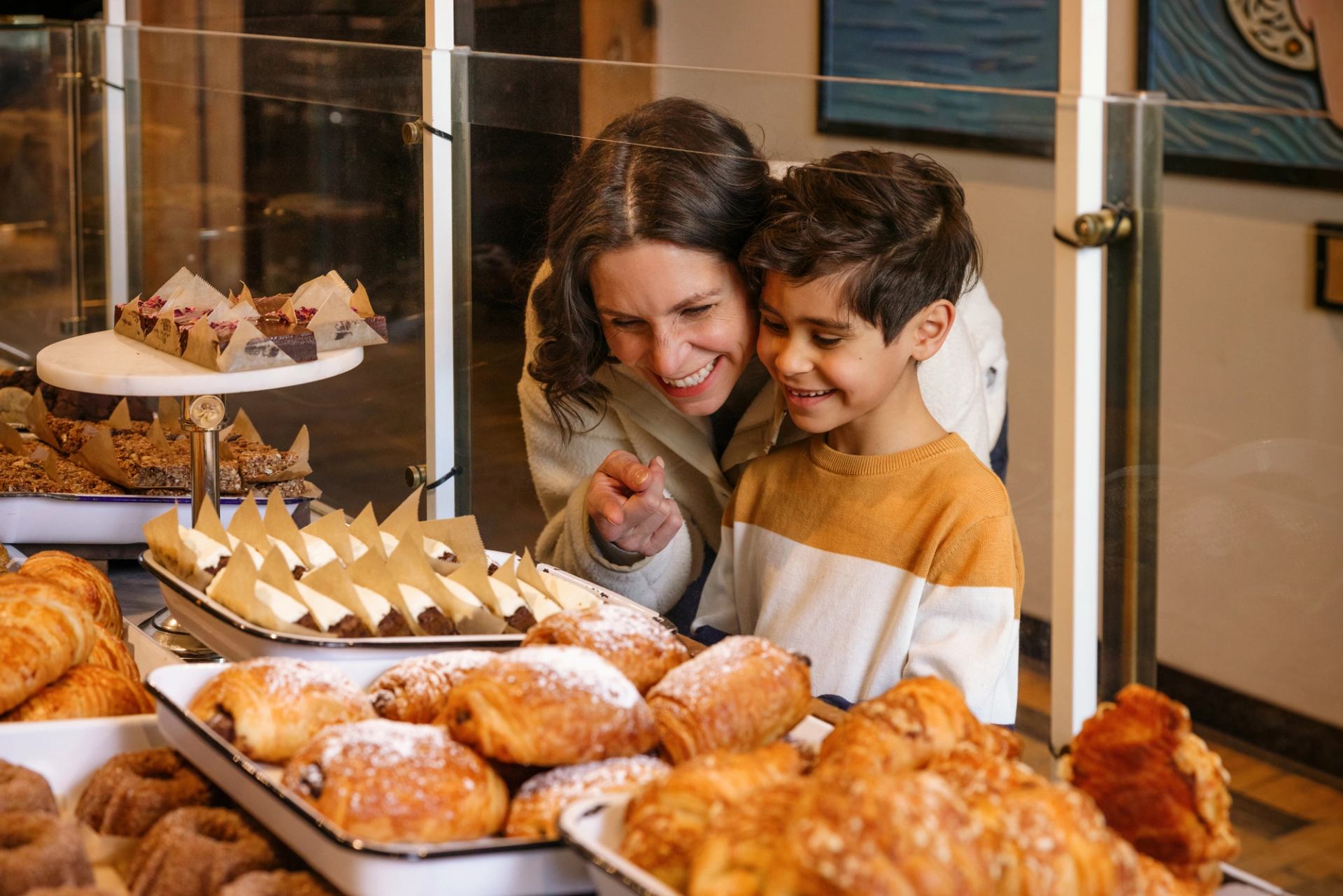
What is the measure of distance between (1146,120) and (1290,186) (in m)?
0.11

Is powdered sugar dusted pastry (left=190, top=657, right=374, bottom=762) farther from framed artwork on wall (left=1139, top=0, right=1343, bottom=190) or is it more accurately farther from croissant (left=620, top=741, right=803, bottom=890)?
framed artwork on wall (left=1139, top=0, right=1343, bottom=190)

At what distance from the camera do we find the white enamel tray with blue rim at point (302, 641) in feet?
3.26

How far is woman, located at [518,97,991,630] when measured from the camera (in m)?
1.39

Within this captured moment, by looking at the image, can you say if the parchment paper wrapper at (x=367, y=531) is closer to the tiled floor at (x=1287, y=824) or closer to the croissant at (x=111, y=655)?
the croissant at (x=111, y=655)

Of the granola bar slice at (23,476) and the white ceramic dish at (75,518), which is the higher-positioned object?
the granola bar slice at (23,476)

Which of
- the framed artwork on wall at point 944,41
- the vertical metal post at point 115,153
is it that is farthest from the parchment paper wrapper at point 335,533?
the vertical metal post at point 115,153

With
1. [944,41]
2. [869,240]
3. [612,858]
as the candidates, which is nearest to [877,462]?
[869,240]

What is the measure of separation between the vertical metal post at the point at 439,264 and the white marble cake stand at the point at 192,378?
13 cm

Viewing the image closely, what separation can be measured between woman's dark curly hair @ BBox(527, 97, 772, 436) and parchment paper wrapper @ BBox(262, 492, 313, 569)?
1.42 feet

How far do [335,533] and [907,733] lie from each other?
0.62m

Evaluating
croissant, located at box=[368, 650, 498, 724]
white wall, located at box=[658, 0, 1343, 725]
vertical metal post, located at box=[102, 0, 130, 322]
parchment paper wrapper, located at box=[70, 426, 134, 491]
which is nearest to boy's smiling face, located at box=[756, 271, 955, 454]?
white wall, located at box=[658, 0, 1343, 725]

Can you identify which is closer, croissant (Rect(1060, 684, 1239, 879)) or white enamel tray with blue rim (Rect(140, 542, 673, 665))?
croissant (Rect(1060, 684, 1239, 879))

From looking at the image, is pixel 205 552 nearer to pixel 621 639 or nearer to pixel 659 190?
pixel 621 639

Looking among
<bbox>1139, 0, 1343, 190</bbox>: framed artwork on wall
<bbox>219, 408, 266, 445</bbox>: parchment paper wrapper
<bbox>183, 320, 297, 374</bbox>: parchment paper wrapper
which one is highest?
<bbox>1139, 0, 1343, 190</bbox>: framed artwork on wall
